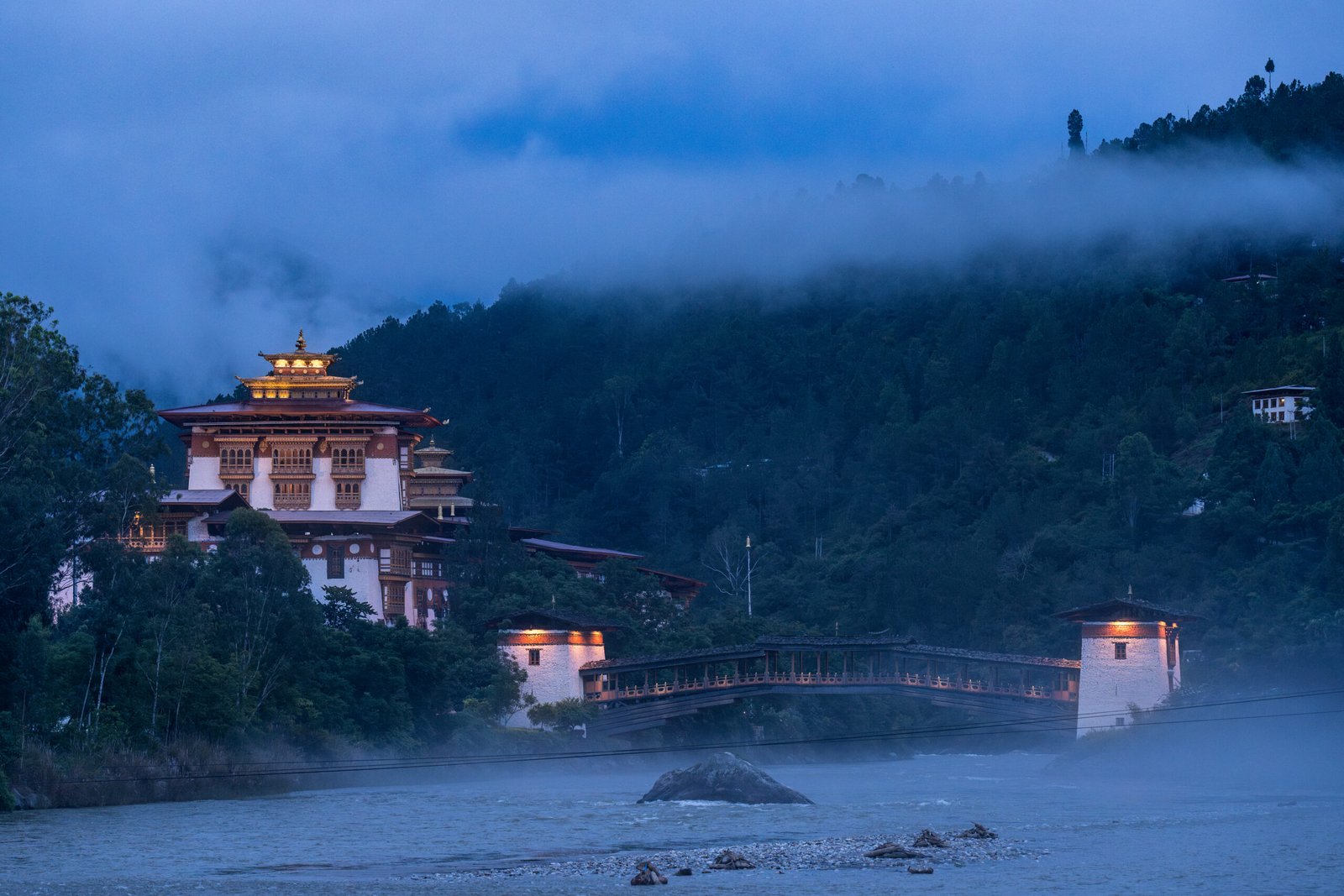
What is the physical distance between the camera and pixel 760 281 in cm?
17138

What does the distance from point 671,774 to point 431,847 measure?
1320 centimetres

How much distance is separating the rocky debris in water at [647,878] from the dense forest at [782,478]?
771 inches

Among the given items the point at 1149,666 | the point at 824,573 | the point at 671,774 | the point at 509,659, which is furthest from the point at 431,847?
the point at 824,573

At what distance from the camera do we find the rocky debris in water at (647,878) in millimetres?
33031

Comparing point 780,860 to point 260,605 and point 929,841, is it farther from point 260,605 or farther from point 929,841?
point 260,605

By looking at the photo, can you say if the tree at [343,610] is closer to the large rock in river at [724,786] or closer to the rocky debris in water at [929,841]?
the large rock in river at [724,786]

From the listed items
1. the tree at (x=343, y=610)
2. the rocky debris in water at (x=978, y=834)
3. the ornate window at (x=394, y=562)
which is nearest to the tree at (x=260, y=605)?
the tree at (x=343, y=610)

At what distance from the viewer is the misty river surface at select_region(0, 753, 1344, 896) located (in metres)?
33.2

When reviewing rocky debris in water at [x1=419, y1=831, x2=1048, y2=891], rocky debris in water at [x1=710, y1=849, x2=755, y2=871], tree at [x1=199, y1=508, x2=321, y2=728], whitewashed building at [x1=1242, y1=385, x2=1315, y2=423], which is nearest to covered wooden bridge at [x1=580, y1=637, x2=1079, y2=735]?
tree at [x1=199, y1=508, x2=321, y2=728]

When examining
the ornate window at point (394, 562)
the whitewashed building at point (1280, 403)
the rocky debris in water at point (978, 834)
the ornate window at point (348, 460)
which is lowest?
the rocky debris in water at point (978, 834)

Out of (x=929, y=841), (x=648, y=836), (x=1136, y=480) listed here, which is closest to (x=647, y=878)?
(x=929, y=841)

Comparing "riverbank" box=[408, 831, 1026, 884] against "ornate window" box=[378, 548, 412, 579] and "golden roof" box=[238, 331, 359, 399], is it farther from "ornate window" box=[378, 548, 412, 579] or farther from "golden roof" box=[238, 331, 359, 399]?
"golden roof" box=[238, 331, 359, 399]

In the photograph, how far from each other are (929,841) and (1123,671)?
31.0m

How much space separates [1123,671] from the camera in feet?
224
